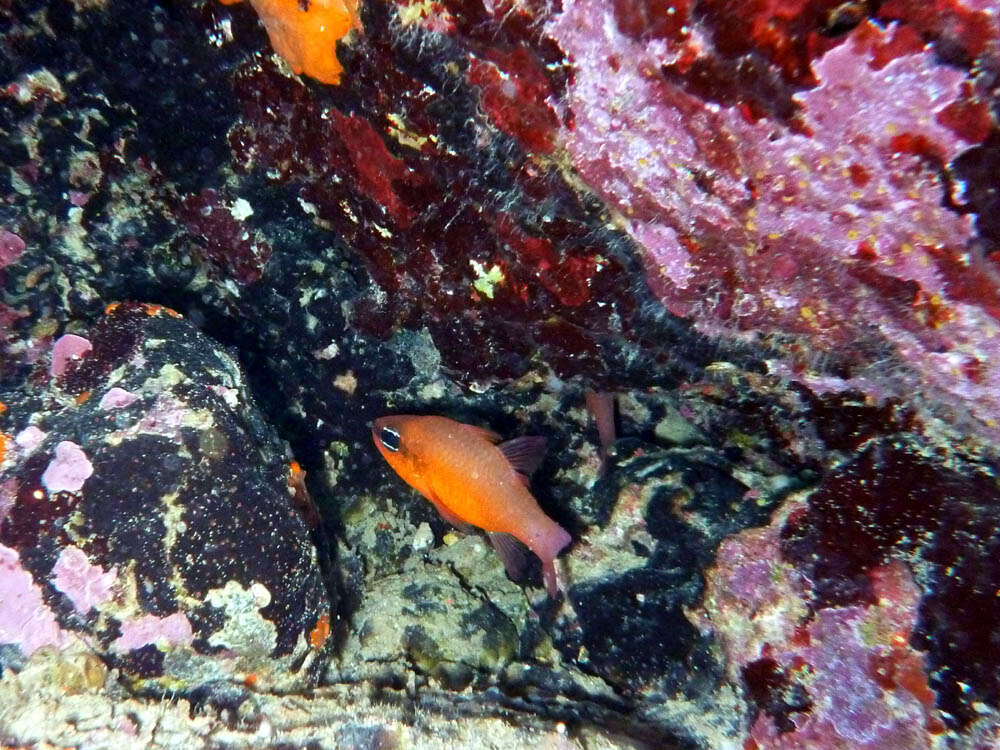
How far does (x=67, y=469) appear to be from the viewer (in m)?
2.55

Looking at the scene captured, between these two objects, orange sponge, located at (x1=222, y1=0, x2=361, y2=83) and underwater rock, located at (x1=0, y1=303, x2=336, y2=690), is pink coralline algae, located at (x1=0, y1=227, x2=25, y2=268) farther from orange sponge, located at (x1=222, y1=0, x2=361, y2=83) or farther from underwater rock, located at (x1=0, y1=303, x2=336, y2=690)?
orange sponge, located at (x1=222, y1=0, x2=361, y2=83)

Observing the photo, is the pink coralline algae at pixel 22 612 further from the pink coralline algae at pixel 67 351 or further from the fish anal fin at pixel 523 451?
the fish anal fin at pixel 523 451

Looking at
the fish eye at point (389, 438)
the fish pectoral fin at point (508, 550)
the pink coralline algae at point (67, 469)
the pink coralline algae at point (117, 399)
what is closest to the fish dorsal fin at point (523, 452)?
the fish pectoral fin at point (508, 550)

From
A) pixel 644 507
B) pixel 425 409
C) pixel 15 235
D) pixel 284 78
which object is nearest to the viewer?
pixel 284 78

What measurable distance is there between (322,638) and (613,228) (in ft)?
8.14

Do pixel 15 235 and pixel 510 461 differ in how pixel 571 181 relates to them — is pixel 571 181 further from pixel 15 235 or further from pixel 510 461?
pixel 15 235

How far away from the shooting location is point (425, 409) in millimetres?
3789

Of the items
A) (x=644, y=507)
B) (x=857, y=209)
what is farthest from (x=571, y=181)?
(x=644, y=507)

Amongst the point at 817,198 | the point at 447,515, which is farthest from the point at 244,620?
the point at 817,198

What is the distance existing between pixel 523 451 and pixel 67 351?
2.36 metres

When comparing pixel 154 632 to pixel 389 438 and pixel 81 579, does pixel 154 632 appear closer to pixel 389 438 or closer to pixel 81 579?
pixel 81 579

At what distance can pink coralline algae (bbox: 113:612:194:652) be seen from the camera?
8.15 ft

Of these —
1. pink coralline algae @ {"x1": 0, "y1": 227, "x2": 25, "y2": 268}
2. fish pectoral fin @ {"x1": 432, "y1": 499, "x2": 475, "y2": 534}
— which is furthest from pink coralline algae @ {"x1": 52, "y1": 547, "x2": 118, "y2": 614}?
pink coralline algae @ {"x1": 0, "y1": 227, "x2": 25, "y2": 268}

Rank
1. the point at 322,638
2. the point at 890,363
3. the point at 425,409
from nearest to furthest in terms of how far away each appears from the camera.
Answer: the point at 890,363
the point at 322,638
the point at 425,409
